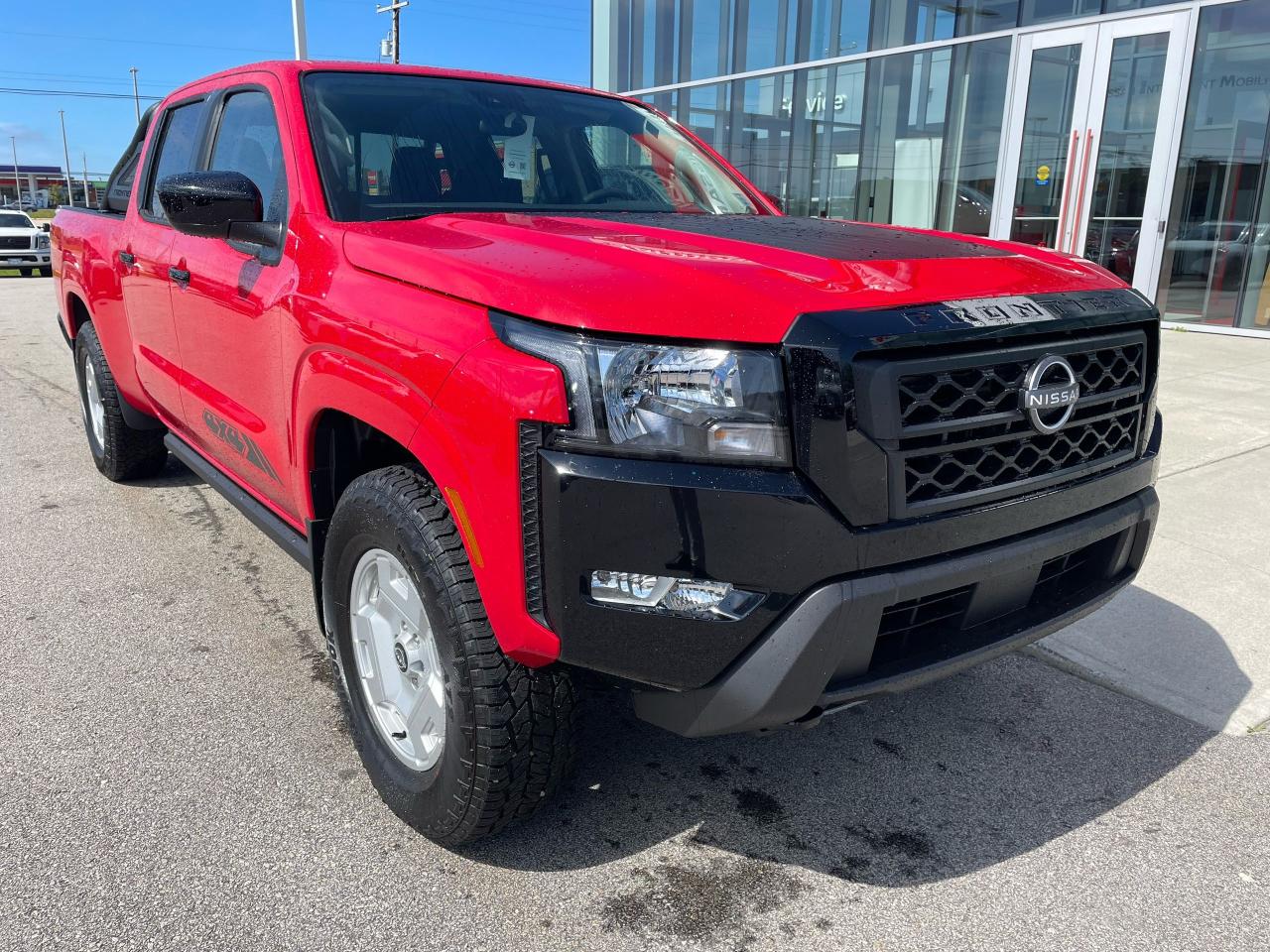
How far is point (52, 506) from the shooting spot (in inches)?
189

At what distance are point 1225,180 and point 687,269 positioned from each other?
35.7 ft

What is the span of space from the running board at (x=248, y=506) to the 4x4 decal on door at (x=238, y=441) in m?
0.17

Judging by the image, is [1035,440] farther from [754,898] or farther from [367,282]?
[367,282]

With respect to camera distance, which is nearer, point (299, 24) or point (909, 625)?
point (909, 625)

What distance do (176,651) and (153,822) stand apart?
102 cm

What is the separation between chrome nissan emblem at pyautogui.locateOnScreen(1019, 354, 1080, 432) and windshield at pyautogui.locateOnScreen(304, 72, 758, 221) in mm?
1445

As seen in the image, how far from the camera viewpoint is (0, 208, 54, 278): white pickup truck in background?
70.9 feet

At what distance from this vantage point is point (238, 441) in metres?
3.19

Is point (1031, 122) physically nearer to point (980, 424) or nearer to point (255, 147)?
point (255, 147)

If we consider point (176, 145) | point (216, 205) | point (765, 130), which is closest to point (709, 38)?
point (765, 130)

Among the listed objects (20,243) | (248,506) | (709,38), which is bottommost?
(20,243)

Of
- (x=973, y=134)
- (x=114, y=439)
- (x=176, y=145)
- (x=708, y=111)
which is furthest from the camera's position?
(x=708, y=111)

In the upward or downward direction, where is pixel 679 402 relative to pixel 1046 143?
downward

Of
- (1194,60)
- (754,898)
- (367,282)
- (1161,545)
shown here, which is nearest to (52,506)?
(367,282)
